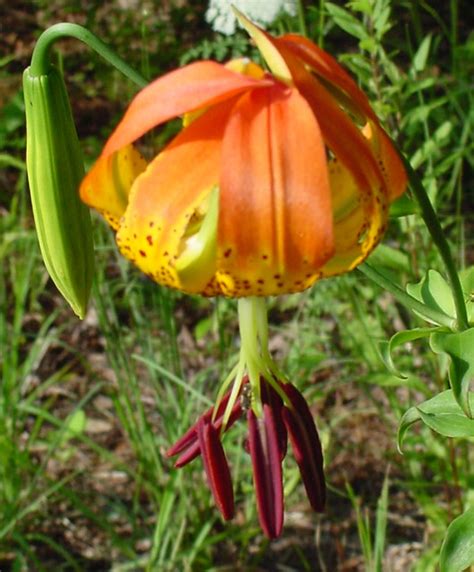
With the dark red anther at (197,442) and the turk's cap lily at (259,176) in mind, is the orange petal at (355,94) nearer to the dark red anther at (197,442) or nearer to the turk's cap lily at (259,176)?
the turk's cap lily at (259,176)

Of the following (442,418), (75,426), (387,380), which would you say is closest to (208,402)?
(387,380)

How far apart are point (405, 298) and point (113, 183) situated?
1.16 ft

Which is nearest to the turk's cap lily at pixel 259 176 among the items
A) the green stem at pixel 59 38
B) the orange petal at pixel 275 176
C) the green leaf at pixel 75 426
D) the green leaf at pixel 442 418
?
the orange petal at pixel 275 176

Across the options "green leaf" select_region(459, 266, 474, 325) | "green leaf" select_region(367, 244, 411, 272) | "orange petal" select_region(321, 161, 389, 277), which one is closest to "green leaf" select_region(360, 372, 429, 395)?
"green leaf" select_region(367, 244, 411, 272)

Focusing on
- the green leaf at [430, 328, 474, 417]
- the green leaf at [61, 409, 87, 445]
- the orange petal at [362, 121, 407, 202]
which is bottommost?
the green leaf at [61, 409, 87, 445]

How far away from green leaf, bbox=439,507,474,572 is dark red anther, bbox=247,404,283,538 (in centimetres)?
21

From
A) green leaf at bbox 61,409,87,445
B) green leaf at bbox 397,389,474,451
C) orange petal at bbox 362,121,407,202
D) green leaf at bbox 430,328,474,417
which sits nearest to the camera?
orange petal at bbox 362,121,407,202

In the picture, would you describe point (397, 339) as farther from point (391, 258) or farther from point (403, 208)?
point (391, 258)

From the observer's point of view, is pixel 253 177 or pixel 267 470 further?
pixel 267 470

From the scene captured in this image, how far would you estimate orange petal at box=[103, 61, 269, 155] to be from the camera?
2.46 ft

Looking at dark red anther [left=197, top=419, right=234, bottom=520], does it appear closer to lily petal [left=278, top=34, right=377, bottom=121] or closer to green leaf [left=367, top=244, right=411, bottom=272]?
lily petal [left=278, top=34, right=377, bottom=121]

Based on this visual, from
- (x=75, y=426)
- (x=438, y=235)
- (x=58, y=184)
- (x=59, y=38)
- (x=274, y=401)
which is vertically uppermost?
(x=59, y=38)

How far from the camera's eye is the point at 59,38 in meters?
0.99

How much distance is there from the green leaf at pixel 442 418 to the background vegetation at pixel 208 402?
45 cm
